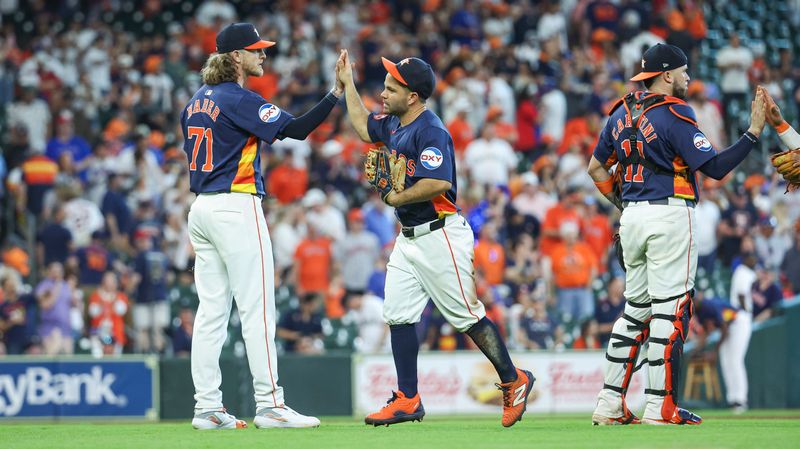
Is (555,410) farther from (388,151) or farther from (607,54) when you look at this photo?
(607,54)

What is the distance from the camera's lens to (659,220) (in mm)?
8070

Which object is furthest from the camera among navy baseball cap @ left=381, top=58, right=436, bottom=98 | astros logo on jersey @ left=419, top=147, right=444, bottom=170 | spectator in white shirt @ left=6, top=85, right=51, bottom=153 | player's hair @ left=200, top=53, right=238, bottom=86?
spectator in white shirt @ left=6, top=85, right=51, bottom=153

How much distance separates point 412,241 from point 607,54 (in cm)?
1471

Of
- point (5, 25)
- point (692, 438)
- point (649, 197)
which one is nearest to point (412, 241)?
point (649, 197)

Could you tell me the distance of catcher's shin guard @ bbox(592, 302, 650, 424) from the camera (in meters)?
8.29

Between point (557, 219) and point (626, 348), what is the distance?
9040 millimetres

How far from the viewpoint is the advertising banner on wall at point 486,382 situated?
48.5 ft

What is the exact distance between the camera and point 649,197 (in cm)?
812

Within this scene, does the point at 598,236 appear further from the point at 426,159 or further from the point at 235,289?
the point at 235,289

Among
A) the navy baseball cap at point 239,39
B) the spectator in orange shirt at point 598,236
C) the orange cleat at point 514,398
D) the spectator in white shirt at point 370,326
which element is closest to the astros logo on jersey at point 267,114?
the navy baseball cap at point 239,39

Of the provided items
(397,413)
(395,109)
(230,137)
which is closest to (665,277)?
(397,413)

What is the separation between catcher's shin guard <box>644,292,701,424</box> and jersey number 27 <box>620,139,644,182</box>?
2.52 feet

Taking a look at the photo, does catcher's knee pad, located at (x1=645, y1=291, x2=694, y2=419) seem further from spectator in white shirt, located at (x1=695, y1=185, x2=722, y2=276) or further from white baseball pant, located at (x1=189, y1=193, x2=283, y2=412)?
spectator in white shirt, located at (x1=695, y1=185, x2=722, y2=276)

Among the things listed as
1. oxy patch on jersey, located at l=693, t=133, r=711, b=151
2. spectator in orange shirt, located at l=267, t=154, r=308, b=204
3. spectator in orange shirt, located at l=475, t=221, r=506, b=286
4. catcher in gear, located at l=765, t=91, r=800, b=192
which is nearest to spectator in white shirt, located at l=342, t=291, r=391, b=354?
spectator in orange shirt, located at l=475, t=221, r=506, b=286
